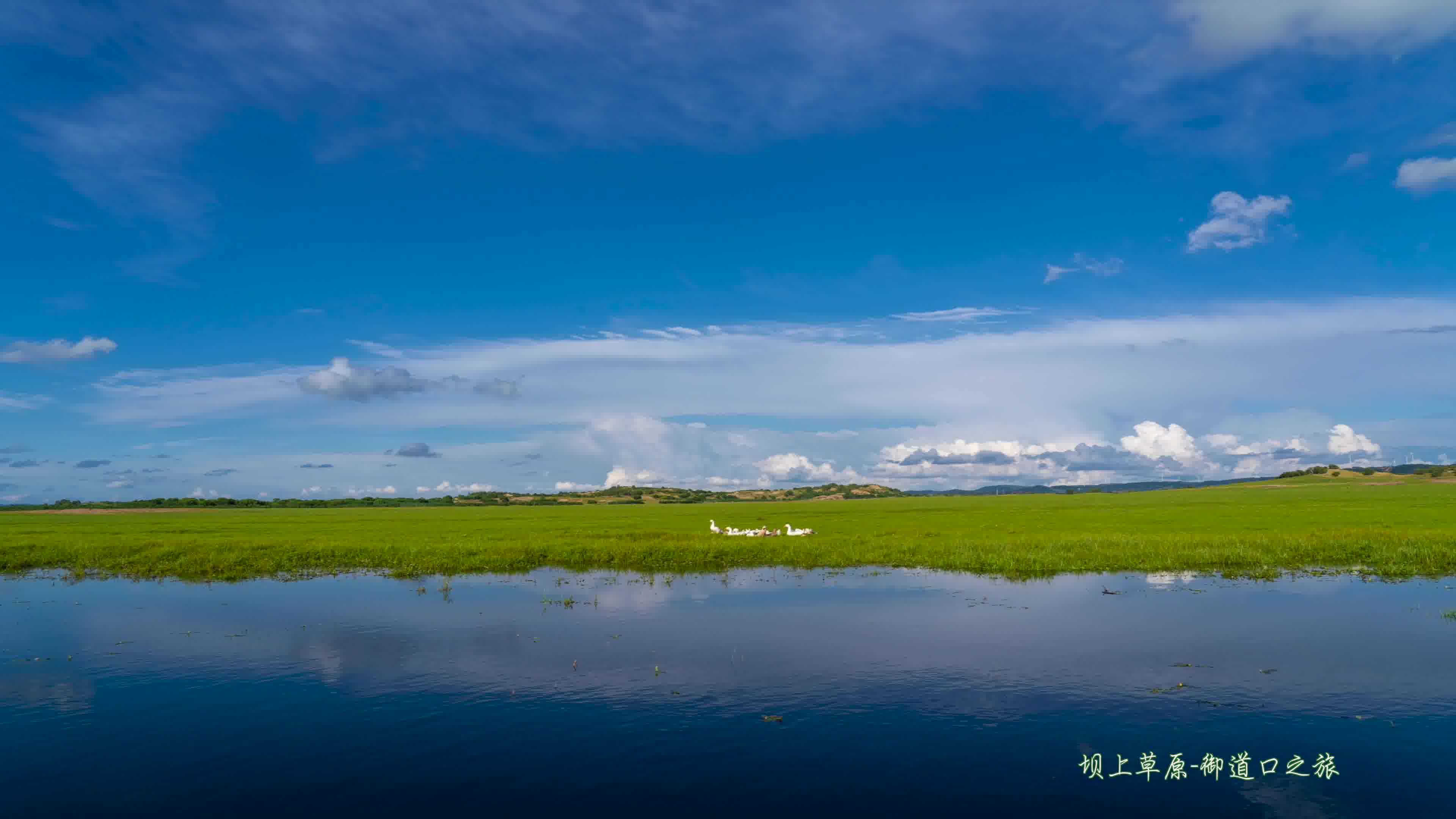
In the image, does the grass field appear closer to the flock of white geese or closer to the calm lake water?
the flock of white geese

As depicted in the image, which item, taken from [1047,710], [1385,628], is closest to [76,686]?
[1047,710]

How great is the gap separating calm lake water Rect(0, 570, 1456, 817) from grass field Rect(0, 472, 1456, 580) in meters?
12.2

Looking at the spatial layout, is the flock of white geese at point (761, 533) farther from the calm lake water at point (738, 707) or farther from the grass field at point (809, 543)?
the calm lake water at point (738, 707)

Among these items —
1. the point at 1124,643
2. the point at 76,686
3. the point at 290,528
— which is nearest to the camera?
the point at 76,686

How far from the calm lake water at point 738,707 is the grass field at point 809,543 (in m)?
12.2

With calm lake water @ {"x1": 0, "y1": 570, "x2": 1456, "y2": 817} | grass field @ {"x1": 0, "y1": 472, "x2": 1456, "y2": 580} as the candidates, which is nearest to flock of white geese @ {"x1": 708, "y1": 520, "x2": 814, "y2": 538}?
grass field @ {"x1": 0, "y1": 472, "x2": 1456, "y2": 580}

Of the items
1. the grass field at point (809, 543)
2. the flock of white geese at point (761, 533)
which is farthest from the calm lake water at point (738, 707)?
the flock of white geese at point (761, 533)

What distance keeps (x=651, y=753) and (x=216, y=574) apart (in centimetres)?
Result: 4032

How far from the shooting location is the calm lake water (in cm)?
1521

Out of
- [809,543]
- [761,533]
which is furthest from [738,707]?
[761,533]

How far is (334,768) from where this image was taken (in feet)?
54.5

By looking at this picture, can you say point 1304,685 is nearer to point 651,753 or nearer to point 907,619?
point 907,619

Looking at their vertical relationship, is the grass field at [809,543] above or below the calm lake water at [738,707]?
above

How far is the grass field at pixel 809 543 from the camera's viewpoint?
1858 inches
